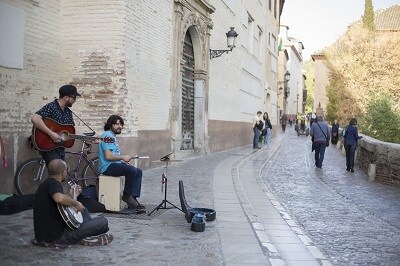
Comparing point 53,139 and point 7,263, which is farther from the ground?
point 53,139

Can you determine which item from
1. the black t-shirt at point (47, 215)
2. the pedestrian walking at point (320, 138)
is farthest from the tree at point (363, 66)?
the black t-shirt at point (47, 215)

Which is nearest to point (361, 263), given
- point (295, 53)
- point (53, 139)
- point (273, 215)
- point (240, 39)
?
point (273, 215)

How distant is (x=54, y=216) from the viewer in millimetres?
4824

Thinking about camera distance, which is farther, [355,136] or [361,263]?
[355,136]

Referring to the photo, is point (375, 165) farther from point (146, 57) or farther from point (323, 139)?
point (146, 57)

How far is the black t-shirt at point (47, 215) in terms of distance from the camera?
477cm

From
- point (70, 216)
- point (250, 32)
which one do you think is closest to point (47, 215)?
point (70, 216)

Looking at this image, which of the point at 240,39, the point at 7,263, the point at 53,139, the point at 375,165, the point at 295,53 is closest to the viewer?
the point at 7,263

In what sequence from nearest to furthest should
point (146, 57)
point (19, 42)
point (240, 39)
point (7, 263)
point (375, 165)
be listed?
1. point (7, 263)
2. point (19, 42)
3. point (146, 57)
4. point (375, 165)
5. point (240, 39)

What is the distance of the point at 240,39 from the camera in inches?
884

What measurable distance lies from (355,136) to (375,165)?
2.05 m

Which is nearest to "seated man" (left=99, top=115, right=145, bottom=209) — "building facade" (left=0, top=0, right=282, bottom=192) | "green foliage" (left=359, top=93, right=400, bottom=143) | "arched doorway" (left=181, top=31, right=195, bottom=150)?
"building facade" (left=0, top=0, right=282, bottom=192)

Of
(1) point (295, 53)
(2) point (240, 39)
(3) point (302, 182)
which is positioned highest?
(1) point (295, 53)

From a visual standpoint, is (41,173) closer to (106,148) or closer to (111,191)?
(106,148)
